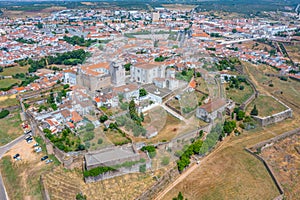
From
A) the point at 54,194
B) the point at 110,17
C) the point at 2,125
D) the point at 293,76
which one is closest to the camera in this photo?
the point at 54,194

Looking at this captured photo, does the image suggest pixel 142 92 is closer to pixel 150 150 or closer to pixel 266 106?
pixel 150 150

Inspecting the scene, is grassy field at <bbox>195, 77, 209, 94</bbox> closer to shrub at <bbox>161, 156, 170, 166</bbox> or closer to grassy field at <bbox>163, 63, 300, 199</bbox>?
grassy field at <bbox>163, 63, 300, 199</bbox>

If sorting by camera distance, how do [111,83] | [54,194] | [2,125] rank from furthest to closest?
1. [111,83]
2. [2,125]
3. [54,194]

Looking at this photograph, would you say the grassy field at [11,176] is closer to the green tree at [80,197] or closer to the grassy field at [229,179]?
the green tree at [80,197]

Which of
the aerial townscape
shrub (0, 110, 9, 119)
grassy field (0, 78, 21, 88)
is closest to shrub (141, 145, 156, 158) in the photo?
the aerial townscape

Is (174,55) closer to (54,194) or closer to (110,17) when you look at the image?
(54,194)

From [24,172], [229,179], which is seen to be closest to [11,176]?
[24,172]

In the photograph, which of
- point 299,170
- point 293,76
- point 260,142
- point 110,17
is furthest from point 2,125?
point 110,17

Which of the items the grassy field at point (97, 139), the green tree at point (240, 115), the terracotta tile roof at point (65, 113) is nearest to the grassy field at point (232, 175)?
the green tree at point (240, 115)
